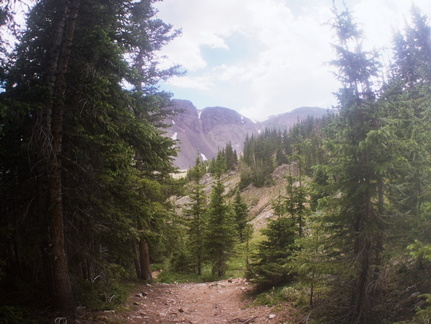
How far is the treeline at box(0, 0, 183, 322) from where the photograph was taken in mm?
6281

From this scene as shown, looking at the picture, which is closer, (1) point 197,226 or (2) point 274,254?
(2) point 274,254

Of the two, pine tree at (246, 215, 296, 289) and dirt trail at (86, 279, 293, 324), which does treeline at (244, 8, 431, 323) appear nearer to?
dirt trail at (86, 279, 293, 324)

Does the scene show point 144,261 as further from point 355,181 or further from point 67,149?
point 355,181

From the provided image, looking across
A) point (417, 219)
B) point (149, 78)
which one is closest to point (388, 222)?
point (417, 219)

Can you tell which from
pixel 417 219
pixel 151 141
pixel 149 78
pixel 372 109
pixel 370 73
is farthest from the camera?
pixel 149 78

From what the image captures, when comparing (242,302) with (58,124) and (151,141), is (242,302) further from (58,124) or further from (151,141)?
(58,124)

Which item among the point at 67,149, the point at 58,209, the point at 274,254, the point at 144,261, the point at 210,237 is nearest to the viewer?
the point at 58,209

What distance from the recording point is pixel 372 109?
6.75 m

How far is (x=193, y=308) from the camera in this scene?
11375 mm

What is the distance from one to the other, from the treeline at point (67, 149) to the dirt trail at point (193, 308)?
4.19ft

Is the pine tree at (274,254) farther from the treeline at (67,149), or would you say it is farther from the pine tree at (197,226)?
the pine tree at (197,226)

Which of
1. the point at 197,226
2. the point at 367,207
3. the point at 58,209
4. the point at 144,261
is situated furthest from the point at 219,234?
the point at 58,209

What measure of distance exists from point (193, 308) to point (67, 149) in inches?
346

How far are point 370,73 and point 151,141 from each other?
7040 millimetres
